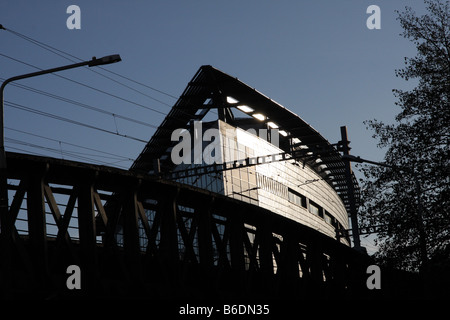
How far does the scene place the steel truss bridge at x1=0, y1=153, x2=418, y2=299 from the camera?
17484 millimetres

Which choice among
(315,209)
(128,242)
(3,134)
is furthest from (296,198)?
(3,134)

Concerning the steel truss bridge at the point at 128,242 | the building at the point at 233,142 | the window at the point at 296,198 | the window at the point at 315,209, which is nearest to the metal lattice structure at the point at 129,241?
the steel truss bridge at the point at 128,242

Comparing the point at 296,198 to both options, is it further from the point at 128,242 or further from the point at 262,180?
the point at 128,242

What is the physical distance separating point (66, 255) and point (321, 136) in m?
55.6

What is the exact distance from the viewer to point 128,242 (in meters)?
20.0

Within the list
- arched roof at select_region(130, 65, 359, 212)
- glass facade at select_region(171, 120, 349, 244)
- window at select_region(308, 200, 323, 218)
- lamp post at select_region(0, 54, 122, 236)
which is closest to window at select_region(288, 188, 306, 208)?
glass facade at select_region(171, 120, 349, 244)

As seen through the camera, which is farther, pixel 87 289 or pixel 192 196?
pixel 192 196

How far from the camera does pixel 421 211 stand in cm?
2048

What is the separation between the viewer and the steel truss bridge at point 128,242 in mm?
17484

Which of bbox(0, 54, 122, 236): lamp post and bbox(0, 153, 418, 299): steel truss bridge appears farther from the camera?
bbox(0, 153, 418, 299): steel truss bridge

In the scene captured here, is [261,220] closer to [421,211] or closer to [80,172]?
[421,211]

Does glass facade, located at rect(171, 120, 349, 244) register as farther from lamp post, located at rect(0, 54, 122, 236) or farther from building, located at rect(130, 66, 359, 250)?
lamp post, located at rect(0, 54, 122, 236)
